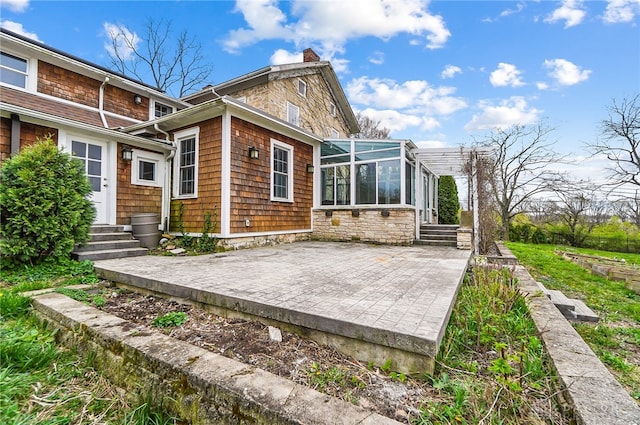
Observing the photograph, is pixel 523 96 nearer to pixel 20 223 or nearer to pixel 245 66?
pixel 245 66

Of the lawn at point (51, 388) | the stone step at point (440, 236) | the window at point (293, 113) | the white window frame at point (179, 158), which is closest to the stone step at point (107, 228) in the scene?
the white window frame at point (179, 158)

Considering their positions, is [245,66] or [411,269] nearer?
[411,269]

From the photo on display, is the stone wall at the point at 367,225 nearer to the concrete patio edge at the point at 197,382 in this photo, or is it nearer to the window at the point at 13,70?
the concrete patio edge at the point at 197,382

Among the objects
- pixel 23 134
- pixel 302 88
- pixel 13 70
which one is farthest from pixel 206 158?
pixel 302 88

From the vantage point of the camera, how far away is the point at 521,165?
17.2 metres

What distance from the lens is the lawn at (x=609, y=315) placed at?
2279 millimetres

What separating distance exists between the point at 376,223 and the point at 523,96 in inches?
420

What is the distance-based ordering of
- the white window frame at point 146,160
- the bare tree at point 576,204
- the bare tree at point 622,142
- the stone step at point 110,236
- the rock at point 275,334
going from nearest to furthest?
the rock at point 275,334 → the stone step at point 110,236 → the white window frame at point 146,160 → the bare tree at point 622,142 → the bare tree at point 576,204

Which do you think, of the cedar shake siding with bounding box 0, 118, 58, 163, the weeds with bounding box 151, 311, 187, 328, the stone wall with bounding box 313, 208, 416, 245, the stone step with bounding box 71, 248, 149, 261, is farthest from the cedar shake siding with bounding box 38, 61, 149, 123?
the weeds with bounding box 151, 311, 187, 328

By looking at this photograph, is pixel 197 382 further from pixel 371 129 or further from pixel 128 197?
pixel 371 129

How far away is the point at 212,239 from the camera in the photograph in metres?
6.33

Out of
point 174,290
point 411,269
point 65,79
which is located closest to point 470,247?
point 411,269

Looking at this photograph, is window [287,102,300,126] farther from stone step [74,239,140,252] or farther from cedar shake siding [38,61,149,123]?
stone step [74,239,140,252]

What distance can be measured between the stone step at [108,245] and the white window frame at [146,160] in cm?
161
